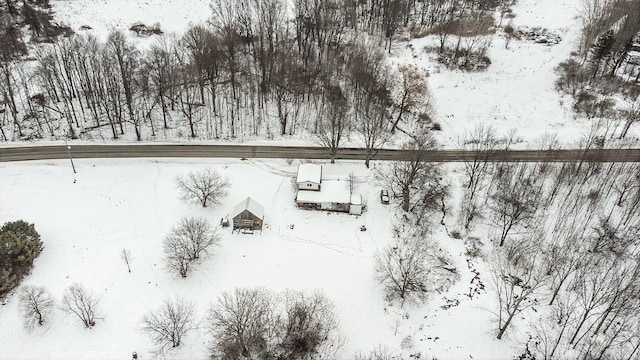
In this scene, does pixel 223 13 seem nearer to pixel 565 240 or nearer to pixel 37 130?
pixel 37 130

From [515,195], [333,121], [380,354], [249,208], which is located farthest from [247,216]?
[515,195]

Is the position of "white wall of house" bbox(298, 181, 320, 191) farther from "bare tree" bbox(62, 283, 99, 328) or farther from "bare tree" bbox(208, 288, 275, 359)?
"bare tree" bbox(62, 283, 99, 328)

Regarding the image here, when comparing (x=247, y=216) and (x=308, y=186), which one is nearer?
(x=247, y=216)

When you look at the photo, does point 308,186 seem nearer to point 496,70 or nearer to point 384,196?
point 384,196

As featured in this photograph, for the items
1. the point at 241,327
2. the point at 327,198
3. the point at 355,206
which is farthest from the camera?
the point at 327,198

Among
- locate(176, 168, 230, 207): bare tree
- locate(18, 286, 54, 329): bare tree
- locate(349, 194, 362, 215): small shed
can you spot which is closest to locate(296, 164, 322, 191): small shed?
locate(349, 194, 362, 215): small shed
